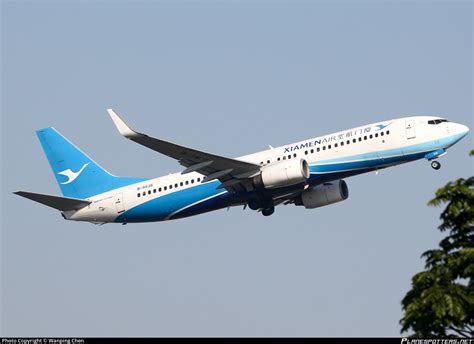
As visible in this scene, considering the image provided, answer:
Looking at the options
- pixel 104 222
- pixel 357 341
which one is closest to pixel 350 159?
pixel 104 222

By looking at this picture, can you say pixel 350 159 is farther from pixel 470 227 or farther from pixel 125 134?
pixel 470 227

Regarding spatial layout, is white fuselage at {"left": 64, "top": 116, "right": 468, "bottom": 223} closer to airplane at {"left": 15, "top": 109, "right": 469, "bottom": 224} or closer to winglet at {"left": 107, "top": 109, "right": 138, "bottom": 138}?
airplane at {"left": 15, "top": 109, "right": 469, "bottom": 224}

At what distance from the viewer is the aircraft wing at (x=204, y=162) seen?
4728 cm

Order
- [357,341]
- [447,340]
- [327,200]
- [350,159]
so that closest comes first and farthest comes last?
[447,340] → [357,341] → [350,159] → [327,200]

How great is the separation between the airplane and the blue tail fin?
7 centimetres

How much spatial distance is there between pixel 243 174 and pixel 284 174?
303 centimetres

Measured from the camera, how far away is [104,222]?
57.6 metres

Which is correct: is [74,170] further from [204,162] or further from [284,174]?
[284,174]

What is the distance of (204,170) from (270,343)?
1141 inches

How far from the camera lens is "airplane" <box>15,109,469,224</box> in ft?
164

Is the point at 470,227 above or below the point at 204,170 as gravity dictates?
below

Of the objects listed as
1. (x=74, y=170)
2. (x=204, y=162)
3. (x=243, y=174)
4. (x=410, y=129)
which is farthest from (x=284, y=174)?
(x=74, y=170)

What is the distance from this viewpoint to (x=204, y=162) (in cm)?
5159

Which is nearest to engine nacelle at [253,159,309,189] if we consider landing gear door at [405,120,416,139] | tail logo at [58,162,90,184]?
landing gear door at [405,120,416,139]
